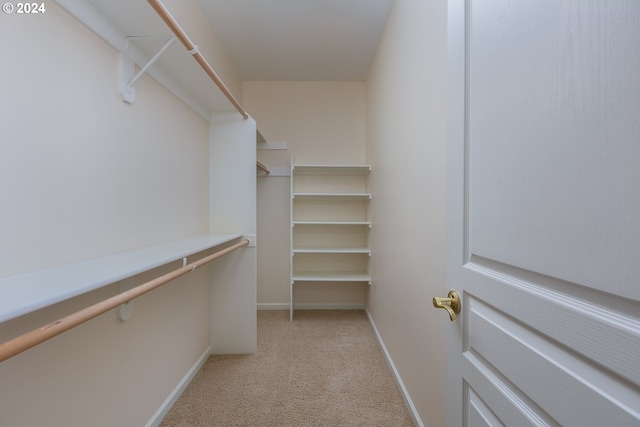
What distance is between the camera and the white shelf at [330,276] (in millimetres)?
2859

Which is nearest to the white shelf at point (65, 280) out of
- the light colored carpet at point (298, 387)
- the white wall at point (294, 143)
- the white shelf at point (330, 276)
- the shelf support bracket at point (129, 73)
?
the shelf support bracket at point (129, 73)

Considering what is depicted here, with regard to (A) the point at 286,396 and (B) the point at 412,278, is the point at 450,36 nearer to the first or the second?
(B) the point at 412,278

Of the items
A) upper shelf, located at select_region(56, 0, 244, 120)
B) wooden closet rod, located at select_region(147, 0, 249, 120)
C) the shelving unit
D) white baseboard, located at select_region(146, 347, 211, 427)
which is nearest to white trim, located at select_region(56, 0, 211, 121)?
upper shelf, located at select_region(56, 0, 244, 120)

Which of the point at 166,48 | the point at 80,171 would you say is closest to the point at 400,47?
the point at 166,48

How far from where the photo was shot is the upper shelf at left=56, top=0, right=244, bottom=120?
3.22ft

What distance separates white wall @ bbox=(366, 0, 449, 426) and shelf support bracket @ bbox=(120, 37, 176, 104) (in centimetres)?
114

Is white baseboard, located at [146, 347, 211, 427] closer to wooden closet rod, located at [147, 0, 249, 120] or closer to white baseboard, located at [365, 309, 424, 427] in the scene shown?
white baseboard, located at [365, 309, 424, 427]

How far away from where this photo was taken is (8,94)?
748 mm

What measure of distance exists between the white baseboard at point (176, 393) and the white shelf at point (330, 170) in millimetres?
1890

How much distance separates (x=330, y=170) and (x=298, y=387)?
2079 millimetres

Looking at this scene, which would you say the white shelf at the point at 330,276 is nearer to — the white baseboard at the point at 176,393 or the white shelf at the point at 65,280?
the white baseboard at the point at 176,393

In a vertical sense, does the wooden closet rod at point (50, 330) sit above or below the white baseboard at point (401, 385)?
above

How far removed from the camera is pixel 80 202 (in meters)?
0.96

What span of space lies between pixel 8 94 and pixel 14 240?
0.39 m
